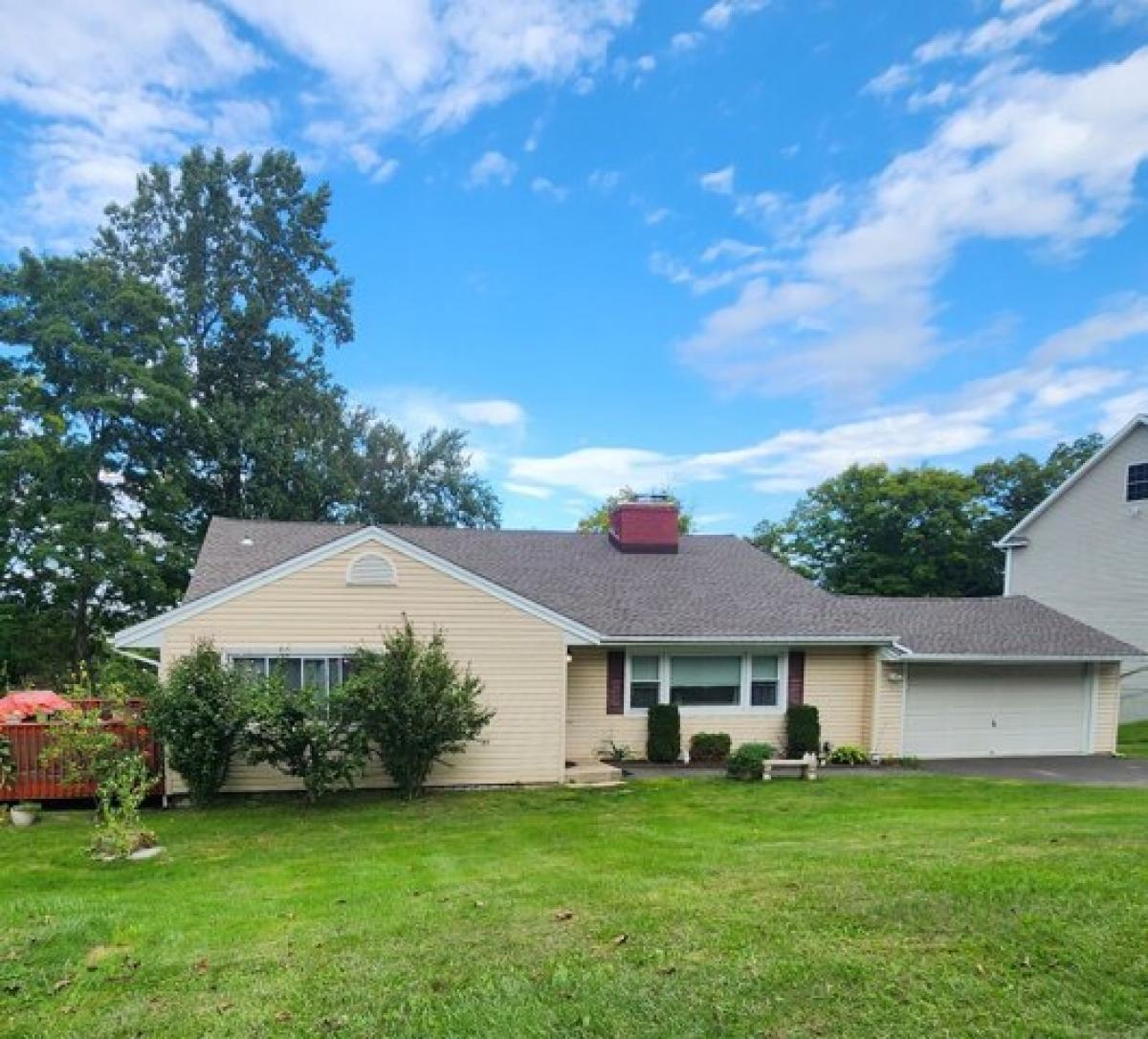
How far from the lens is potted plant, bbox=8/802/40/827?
33.2ft

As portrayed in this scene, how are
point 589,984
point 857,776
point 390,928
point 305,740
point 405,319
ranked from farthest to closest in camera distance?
point 405,319 < point 857,776 < point 305,740 < point 390,928 < point 589,984

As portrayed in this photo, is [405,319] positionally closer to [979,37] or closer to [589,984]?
[979,37]

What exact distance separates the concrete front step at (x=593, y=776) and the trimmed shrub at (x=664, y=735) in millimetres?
1414

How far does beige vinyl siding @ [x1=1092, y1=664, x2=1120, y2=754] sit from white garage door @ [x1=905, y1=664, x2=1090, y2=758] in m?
0.25

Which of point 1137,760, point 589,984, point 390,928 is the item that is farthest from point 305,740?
point 1137,760

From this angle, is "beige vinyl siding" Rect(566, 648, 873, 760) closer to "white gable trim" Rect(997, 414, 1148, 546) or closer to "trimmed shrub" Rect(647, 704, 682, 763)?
"trimmed shrub" Rect(647, 704, 682, 763)

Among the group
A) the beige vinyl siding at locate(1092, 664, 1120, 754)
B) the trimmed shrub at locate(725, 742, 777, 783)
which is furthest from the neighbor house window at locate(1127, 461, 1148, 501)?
the trimmed shrub at locate(725, 742, 777, 783)

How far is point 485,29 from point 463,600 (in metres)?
9.84

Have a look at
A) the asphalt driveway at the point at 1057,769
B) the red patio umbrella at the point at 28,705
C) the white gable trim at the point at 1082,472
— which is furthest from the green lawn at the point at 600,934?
the white gable trim at the point at 1082,472

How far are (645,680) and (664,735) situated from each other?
1.12 meters

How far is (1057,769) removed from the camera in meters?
14.3

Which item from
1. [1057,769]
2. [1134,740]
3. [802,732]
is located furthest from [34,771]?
[1134,740]

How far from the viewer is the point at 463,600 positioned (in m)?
12.3

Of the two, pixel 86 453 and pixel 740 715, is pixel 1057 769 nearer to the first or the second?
pixel 740 715
